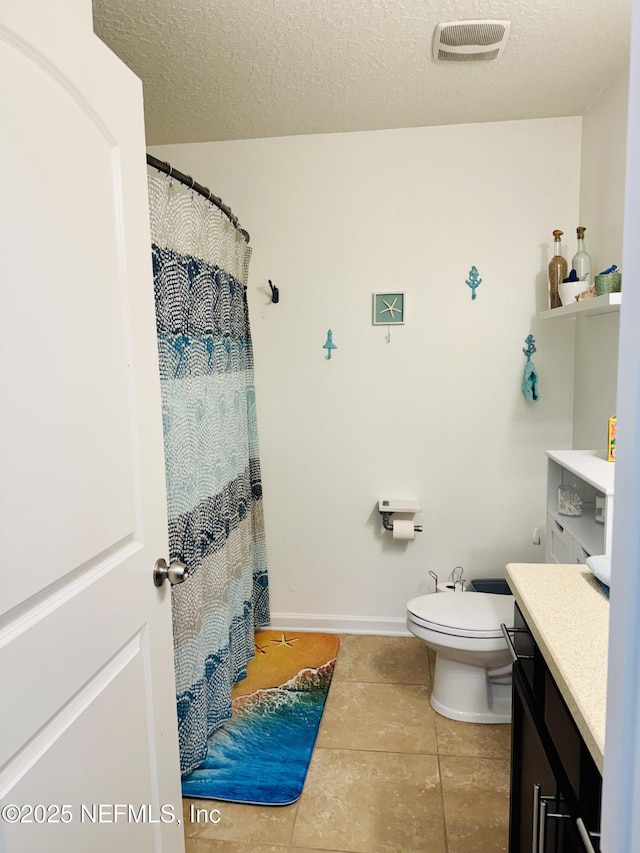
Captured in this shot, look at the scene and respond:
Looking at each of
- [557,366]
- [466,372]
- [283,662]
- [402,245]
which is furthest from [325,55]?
[283,662]

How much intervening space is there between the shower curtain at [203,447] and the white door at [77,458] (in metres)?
0.54

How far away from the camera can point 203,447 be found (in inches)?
81.6

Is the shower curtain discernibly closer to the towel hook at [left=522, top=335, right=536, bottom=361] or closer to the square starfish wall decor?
the square starfish wall decor

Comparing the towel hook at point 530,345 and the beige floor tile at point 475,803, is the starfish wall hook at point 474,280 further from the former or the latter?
the beige floor tile at point 475,803

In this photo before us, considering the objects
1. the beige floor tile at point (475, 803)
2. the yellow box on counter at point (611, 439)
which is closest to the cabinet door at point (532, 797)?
the beige floor tile at point (475, 803)

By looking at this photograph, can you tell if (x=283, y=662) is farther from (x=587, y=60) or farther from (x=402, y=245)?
(x=587, y=60)

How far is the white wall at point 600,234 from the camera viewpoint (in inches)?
86.2

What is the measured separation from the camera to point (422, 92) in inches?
91.7

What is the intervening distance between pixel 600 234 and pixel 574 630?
6.22 ft

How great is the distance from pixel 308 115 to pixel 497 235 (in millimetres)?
1039

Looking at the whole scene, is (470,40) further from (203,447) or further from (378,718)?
(378,718)

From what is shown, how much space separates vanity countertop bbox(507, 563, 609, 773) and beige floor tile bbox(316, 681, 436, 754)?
1071mm

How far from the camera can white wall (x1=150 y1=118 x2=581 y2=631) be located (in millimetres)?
2684

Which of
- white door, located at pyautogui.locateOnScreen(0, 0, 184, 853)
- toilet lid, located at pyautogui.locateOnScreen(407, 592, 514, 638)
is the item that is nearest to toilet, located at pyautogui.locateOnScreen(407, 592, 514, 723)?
toilet lid, located at pyautogui.locateOnScreen(407, 592, 514, 638)
